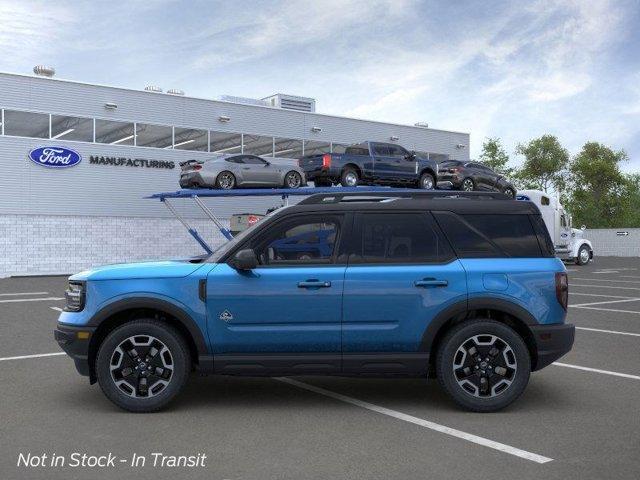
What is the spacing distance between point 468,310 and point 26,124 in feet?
81.5

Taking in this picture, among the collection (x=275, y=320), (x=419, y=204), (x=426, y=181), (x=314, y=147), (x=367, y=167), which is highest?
(x=314, y=147)

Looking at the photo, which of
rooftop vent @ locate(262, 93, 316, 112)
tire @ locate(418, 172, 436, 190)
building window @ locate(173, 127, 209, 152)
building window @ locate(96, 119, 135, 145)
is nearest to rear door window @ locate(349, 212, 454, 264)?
tire @ locate(418, 172, 436, 190)

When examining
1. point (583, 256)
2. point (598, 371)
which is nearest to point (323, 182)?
point (598, 371)

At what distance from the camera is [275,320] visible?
19.0ft

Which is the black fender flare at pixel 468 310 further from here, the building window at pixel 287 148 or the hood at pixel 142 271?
the building window at pixel 287 148

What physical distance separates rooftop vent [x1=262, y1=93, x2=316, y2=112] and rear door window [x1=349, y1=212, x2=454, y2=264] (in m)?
30.3

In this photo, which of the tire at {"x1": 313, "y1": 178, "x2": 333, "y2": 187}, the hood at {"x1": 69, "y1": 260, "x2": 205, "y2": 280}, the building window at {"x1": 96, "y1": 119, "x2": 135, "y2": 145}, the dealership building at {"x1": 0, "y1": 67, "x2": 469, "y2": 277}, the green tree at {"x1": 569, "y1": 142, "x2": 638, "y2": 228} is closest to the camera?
the hood at {"x1": 69, "y1": 260, "x2": 205, "y2": 280}

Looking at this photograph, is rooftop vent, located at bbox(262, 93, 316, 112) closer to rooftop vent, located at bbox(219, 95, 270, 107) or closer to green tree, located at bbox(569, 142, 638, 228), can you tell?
rooftop vent, located at bbox(219, 95, 270, 107)

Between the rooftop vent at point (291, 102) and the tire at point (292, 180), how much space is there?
13.9 metres

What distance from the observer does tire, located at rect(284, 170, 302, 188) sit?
22.2m

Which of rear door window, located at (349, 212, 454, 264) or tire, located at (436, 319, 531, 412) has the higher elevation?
rear door window, located at (349, 212, 454, 264)

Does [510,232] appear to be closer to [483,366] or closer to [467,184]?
[483,366]

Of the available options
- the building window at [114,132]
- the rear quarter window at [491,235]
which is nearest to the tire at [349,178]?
the building window at [114,132]

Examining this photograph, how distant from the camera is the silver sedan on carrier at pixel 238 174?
21578 mm
